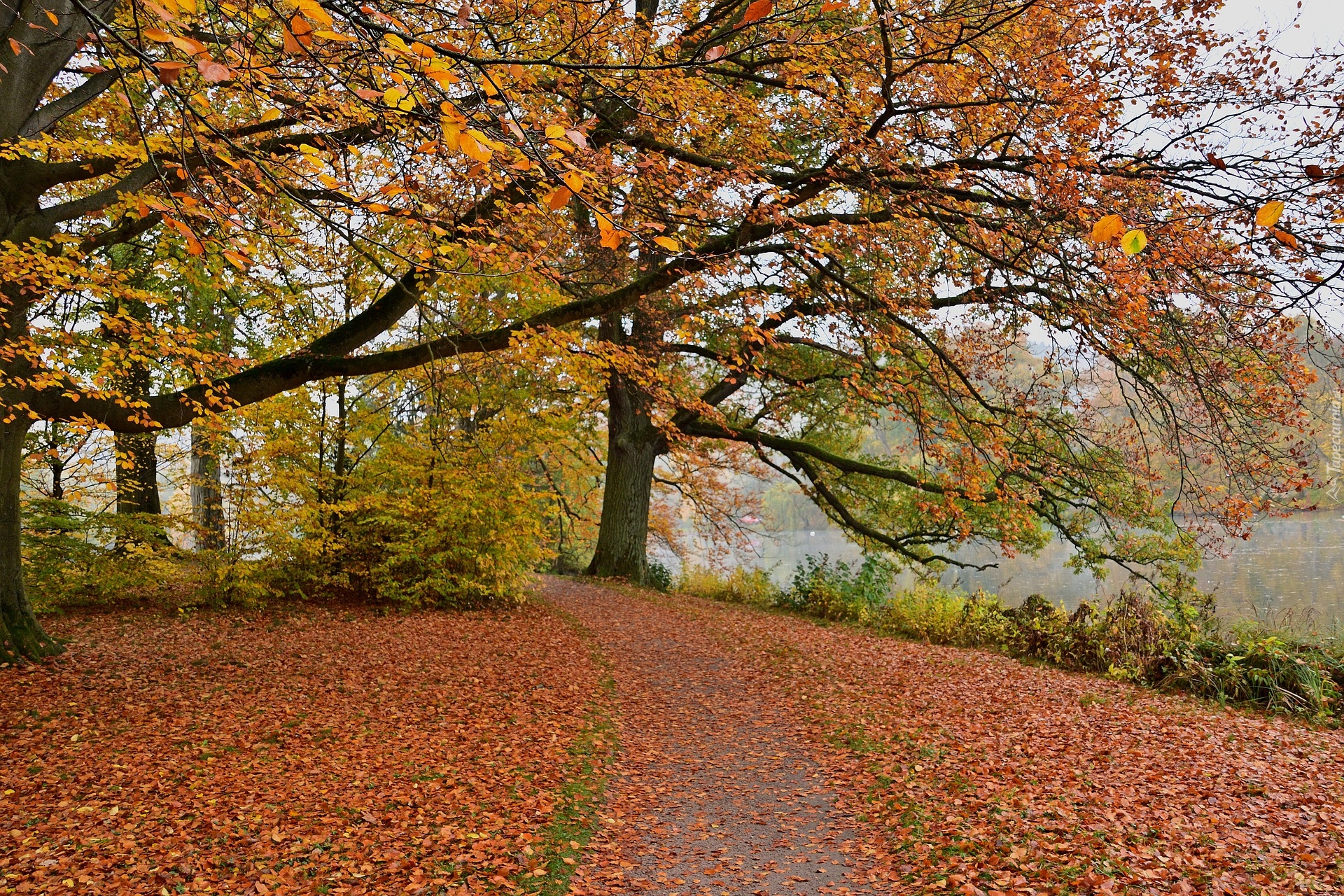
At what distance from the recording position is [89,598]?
1034cm

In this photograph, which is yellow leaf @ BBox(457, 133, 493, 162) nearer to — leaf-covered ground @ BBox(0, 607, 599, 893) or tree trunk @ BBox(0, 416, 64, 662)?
leaf-covered ground @ BBox(0, 607, 599, 893)

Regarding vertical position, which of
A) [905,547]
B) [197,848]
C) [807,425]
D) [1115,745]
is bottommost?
[197,848]

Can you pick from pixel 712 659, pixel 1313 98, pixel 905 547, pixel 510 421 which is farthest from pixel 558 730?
pixel 905 547

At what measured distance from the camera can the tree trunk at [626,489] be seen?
51.0ft

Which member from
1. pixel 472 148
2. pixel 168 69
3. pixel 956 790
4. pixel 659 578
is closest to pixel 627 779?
pixel 956 790

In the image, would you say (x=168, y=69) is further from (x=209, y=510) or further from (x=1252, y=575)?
(x=1252, y=575)

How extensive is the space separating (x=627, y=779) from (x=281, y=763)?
230 cm

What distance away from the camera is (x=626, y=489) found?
1555 cm

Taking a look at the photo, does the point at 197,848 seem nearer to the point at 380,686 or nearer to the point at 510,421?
the point at 380,686

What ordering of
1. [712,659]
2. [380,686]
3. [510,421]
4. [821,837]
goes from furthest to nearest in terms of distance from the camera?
1. [510,421]
2. [712,659]
3. [380,686]
4. [821,837]

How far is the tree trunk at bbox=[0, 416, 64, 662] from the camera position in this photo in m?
7.14

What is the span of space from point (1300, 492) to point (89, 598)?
13.5 meters

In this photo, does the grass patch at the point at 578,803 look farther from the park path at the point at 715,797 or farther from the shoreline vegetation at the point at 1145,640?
the shoreline vegetation at the point at 1145,640

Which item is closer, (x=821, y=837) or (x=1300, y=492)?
(x=821, y=837)
